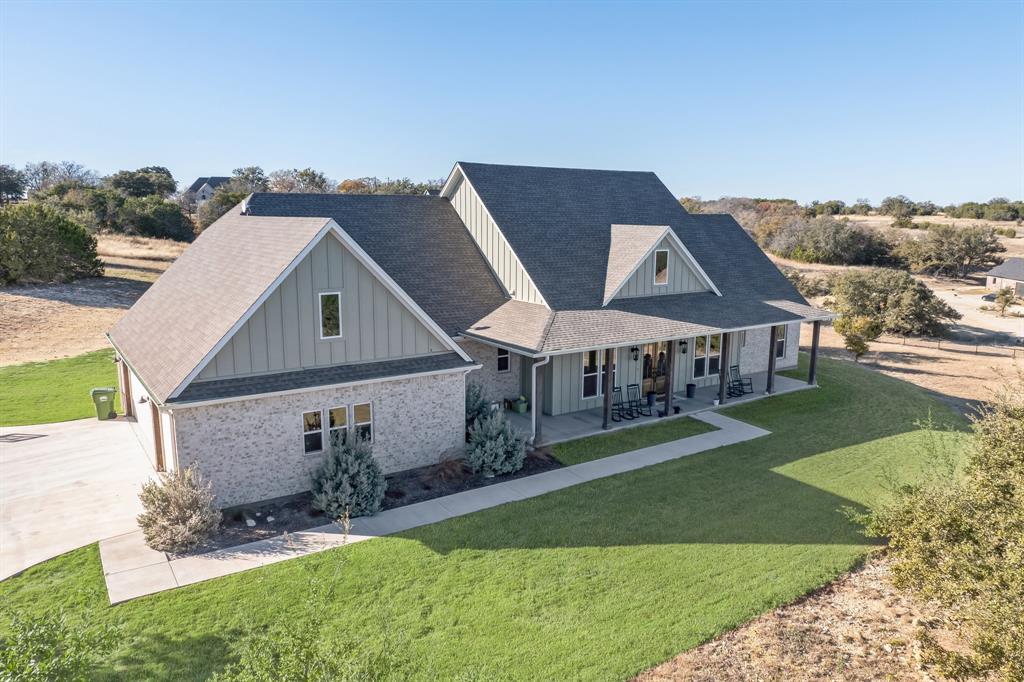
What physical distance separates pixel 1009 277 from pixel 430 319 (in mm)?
69273

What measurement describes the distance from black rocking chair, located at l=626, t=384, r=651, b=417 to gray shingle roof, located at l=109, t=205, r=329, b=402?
11340 mm

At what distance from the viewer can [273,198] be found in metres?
21.9

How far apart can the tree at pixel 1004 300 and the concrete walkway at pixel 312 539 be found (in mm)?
50856

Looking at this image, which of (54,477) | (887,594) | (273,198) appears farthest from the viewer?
(273,198)

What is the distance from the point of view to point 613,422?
19500 millimetres

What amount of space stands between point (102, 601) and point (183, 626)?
160 centimetres

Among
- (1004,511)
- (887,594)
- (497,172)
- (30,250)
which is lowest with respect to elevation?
(887,594)

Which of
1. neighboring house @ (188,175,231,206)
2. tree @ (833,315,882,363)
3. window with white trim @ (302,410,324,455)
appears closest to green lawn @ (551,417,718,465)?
window with white trim @ (302,410,324,455)

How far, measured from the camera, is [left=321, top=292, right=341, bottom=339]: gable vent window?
14.0m

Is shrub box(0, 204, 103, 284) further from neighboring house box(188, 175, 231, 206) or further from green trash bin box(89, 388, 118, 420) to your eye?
neighboring house box(188, 175, 231, 206)

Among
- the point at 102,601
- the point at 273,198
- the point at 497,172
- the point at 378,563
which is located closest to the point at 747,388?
the point at 497,172

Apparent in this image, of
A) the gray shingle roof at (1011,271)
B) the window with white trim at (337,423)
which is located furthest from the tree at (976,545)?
the gray shingle roof at (1011,271)

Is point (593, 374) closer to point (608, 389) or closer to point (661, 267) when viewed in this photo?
point (608, 389)

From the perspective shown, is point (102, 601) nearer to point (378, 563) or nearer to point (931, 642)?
point (378, 563)
